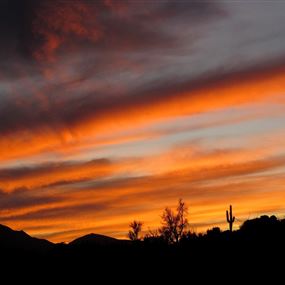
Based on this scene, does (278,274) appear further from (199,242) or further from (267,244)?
(199,242)

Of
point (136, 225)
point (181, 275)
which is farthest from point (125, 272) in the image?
point (136, 225)

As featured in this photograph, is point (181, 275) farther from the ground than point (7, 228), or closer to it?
closer to it

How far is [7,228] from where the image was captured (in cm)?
16500

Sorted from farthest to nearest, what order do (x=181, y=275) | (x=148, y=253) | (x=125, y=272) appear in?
(x=148, y=253)
(x=125, y=272)
(x=181, y=275)

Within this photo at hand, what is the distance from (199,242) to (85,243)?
9.40 meters

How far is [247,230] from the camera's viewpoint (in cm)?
4825

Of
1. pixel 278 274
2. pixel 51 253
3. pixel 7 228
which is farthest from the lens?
pixel 7 228

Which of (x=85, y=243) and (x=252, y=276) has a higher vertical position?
(x=85, y=243)

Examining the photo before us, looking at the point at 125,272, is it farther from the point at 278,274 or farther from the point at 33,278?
the point at 278,274

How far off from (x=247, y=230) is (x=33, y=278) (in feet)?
60.6

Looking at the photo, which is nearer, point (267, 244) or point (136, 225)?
point (267, 244)

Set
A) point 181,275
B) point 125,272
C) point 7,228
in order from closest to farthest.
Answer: point 181,275 → point 125,272 → point 7,228

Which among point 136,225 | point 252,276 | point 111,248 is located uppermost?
point 136,225

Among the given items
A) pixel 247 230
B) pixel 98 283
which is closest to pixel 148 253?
pixel 98 283
